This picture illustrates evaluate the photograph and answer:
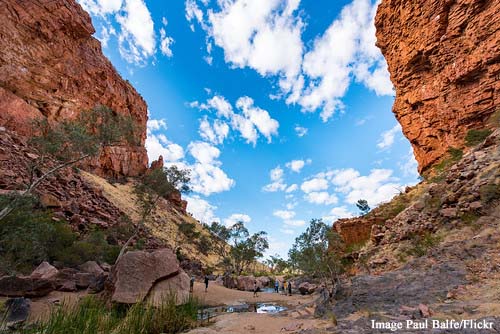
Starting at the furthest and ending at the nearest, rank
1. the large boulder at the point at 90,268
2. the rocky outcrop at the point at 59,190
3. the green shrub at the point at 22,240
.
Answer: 1. the rocky outcrop at the point at 59,190
2. the large boulder at the point at 90,268
3. the green shrub at the point at 22,240

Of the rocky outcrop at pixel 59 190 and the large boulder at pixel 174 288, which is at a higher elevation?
the rocky outcrop at pixel 59 190

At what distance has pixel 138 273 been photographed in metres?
13.4

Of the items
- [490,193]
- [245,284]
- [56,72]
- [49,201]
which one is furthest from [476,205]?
[56,72]

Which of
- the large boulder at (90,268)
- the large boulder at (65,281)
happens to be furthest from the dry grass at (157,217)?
the large boulder at (65,281)

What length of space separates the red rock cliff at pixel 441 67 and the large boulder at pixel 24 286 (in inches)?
1708

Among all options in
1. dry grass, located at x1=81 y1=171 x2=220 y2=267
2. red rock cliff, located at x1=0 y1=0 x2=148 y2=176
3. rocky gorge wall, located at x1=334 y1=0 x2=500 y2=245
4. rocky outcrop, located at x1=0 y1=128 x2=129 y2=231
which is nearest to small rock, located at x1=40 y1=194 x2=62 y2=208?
rocky outcrop, located at x1=0 y1=128 x2=129 y2=231

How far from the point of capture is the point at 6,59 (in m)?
52.2

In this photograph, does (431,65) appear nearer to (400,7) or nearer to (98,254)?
(400,7)

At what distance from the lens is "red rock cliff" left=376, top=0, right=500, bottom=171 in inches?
1252

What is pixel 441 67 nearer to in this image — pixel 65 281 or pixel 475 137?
pixel 475 137

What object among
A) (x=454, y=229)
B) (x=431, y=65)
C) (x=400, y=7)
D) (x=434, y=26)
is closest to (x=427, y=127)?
(x=431, y=65)

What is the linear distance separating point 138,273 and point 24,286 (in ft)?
21.7

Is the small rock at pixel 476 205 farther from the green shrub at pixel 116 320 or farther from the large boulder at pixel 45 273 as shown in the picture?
the large boulder at pixel 45 273

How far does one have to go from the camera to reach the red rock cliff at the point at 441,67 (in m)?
31.8
